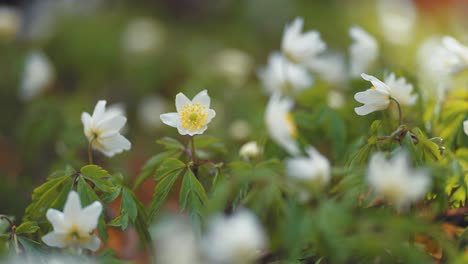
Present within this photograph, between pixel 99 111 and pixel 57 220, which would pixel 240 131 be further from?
pixel 57 220

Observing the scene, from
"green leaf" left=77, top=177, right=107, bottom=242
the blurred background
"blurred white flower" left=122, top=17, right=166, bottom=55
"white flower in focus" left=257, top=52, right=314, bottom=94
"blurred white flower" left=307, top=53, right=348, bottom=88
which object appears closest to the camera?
"green leaf" left=77, top=177, right=107, bottom=242

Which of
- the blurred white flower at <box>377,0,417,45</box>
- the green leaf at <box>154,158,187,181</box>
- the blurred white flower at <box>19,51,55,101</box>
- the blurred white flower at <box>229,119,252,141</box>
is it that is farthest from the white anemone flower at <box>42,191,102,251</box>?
the blurred white flower at <box>377,0,417,45</box>

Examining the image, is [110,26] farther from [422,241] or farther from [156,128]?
[422,241]

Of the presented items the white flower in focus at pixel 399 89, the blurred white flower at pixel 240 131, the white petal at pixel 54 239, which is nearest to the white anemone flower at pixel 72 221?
the white petal at pixel 54 239

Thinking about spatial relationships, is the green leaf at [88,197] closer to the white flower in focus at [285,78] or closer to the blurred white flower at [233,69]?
the white flower in focus at [285,78]

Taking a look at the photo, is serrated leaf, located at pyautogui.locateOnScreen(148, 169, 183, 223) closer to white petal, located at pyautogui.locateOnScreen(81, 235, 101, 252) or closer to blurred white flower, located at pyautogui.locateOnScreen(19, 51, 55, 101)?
white petal, located at pyautogui.locateOnScreen(81, 235, 101, 252)

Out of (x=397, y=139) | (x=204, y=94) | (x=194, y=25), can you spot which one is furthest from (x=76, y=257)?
(x=194, y=25)

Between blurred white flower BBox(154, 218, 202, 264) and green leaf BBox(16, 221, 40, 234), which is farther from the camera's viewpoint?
blurred white flower BBox(154, 218, 202, 264)
